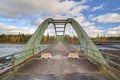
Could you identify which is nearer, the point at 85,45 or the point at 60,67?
the point at 60,67

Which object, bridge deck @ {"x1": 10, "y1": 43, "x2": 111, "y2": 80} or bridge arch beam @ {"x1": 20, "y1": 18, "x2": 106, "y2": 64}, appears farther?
bridge arch beam @ {"x1": 20, "y1": 18, "x2": 106, "y2": 64}

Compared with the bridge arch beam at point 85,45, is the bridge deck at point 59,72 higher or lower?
lower

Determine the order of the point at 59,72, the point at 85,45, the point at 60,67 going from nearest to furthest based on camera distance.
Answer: the point at 59,72 < the point at 60,67 < the point at 85,45

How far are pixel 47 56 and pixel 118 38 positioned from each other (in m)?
178

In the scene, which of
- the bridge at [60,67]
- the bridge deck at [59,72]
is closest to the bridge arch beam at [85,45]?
the bridge at [60,67]

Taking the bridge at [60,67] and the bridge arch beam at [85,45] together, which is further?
→ the bridge arch beam at [85,45]

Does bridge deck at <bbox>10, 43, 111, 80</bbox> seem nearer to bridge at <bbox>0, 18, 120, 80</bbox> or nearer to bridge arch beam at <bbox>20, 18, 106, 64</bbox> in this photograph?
bridge at <bbox>0, 18, 120, 80</bbox>

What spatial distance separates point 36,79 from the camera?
6781 millimetres

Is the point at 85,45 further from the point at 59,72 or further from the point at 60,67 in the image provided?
the point at 59,72

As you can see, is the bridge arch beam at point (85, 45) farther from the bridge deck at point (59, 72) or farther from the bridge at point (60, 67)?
the bridge deck at point (59, 72)

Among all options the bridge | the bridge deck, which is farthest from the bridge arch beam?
the bridge deck

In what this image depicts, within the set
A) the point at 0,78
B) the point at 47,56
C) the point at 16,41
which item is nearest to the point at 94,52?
the point at 47,56

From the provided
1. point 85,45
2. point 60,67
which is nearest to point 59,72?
point 60,67

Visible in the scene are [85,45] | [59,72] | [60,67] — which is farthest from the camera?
[85,45]
